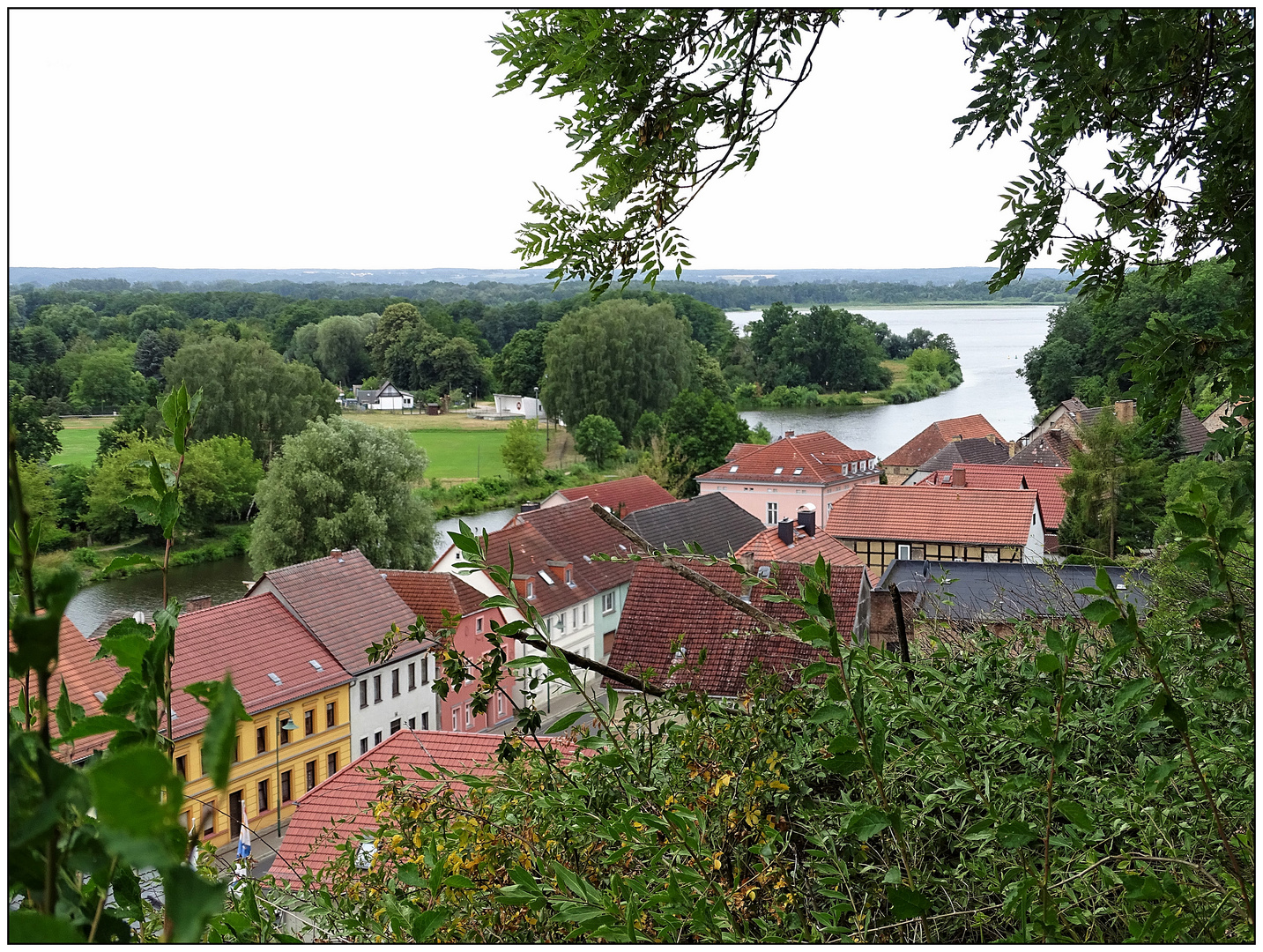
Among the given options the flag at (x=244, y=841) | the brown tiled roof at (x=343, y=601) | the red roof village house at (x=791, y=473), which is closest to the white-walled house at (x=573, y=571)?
the brown tiled roof at (x=343, y=601)

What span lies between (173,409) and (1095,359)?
367 cm

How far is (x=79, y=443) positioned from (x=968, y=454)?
42.2ft

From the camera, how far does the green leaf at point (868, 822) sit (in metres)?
0.71

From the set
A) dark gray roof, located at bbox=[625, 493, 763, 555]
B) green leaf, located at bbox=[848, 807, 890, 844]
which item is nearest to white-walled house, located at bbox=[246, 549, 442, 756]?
dark gray roof, located at bbox=[625, 493, 763, 555]

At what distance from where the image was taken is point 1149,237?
1661 millimetres

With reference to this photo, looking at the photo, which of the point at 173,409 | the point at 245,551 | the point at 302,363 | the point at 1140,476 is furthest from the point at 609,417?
the point at 173,409

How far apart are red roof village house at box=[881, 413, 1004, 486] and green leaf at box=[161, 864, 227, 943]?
13.1m

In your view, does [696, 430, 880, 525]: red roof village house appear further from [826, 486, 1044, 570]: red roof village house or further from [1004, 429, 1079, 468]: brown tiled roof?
[1004, 429, 1079, 468]: brown tiled roof

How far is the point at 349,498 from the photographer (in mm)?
18078

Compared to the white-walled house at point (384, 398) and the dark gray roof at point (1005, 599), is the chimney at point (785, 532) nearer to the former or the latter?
the white-walled house at point (384, 398)

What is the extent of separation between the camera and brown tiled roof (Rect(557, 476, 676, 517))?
16094 mm

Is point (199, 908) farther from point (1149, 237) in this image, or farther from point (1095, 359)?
point (1095, 359)

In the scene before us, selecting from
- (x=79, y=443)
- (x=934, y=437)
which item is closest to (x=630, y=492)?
(x=934, y=437)

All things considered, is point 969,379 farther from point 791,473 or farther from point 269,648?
point 791,473
